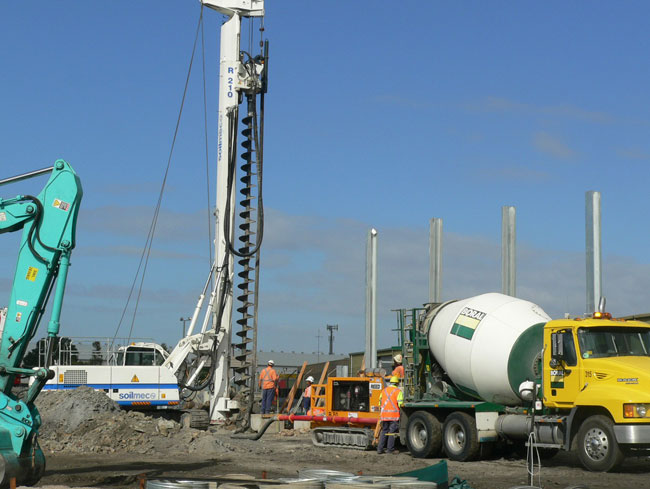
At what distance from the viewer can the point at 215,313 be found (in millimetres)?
27672

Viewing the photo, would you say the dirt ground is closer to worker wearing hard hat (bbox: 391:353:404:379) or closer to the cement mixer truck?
the cement mixer truck

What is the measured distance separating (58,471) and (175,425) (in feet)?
23.6

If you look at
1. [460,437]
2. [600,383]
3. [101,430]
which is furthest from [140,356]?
[600,383]

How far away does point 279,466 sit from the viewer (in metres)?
17.5

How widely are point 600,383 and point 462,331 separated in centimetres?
391

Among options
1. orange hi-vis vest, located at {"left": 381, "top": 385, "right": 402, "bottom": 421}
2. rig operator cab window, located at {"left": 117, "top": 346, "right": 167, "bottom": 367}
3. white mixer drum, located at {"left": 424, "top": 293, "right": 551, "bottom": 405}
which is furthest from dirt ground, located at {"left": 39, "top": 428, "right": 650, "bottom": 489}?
rig operator cab window, located at {"left": 117, "top": 346, "right": 167, "bottom": 367}

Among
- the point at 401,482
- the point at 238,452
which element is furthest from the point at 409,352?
the point at 401,482

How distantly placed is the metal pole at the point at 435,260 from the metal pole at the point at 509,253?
2161 mm

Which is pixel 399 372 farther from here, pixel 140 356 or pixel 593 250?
pixel 140 356

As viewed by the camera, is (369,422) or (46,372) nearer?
(46,372)

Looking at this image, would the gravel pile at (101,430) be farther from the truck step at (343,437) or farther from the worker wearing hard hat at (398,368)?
the worker wearing hard hat at (398,368)

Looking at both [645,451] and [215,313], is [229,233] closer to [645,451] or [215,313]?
[215,313]

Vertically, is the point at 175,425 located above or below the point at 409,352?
below

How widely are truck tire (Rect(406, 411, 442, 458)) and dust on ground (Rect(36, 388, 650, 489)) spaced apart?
1.05 feet
